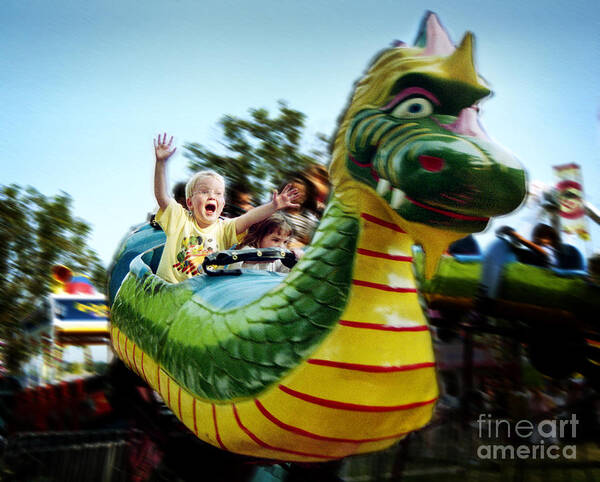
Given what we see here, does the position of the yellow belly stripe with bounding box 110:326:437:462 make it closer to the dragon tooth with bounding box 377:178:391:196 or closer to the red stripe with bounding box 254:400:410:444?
the red stripe with bounding box 254:400:410:444

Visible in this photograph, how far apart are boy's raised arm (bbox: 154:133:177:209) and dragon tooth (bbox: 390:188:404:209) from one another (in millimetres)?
1138

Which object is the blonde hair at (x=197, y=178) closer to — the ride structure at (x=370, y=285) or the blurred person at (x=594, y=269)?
the ride structure at (x=370, y=285)

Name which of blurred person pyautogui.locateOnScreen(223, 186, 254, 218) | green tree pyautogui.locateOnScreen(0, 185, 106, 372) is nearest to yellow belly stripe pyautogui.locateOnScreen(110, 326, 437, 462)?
blurred person pyautogui.locateOnScreen(223, 186, 254, 218)

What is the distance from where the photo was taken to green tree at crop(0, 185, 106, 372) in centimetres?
363

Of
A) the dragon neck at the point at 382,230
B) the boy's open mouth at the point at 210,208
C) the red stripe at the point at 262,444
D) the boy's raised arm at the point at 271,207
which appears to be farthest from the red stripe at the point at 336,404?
the boy's open mouth at the point at 210,208

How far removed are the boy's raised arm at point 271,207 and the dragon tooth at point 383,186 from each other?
0.79 metres

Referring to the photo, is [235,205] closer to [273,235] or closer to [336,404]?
[273,235]

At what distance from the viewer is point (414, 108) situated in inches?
48.5

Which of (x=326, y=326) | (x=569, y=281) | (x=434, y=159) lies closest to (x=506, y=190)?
(x=434, y=159)

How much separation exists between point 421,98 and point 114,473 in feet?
9.48

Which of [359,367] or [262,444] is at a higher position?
[359,367]

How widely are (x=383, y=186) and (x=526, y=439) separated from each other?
146 cm

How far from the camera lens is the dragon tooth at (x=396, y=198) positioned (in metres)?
1.22

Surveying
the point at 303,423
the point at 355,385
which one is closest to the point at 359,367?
the point at 355,385
